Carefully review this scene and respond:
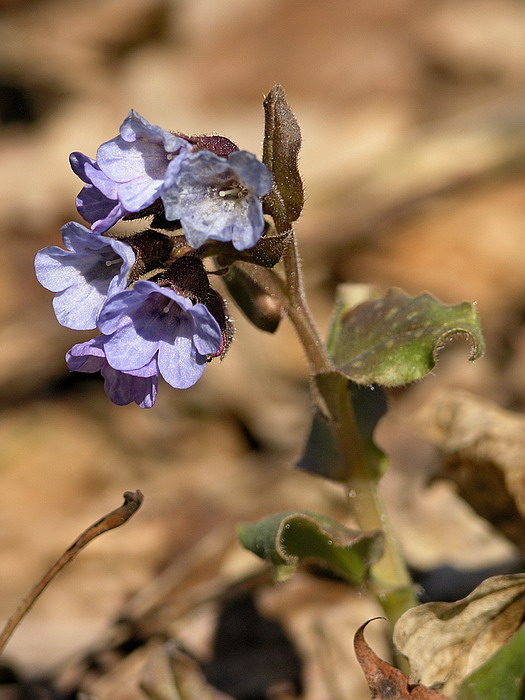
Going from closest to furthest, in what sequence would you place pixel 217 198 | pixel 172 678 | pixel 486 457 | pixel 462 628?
1. pixel 217 198
2. pixel 462 628
3. pixel 172 678
4. pixel 486 457

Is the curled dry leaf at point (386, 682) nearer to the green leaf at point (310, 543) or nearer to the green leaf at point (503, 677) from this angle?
the green leaf at point (503, 677)

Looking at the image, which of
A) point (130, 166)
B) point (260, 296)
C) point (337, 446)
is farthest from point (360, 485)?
point (130, 166)

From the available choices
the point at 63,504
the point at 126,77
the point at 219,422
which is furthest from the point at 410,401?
the point at 126,77

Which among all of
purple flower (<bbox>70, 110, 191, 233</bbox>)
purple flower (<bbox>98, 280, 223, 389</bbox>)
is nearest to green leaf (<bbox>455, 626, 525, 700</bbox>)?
purple flower (<bbox>98, 280, 223, 389</bbox>)

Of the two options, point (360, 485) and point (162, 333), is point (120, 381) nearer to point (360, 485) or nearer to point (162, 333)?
point (162, 333)

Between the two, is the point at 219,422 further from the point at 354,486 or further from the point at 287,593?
the point at 354,486
